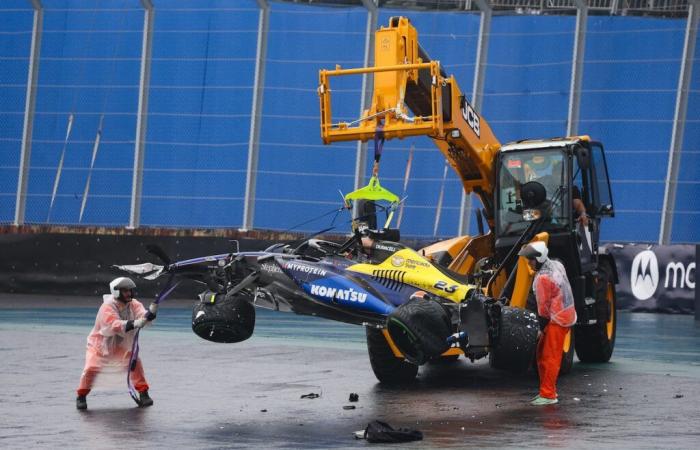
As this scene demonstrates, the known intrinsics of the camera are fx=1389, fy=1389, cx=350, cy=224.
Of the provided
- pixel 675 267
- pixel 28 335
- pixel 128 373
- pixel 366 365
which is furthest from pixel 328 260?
pixel 675 267

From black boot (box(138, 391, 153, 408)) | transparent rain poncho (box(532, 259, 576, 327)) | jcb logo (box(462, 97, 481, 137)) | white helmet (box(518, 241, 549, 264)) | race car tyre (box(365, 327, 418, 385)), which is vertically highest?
jcb logo (box(462, 97, 481, 137))

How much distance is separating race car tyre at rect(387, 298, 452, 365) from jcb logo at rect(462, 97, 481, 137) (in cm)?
401

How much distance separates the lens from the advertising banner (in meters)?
25.5

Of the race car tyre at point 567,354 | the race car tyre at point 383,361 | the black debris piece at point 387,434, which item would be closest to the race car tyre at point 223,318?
the black debris piece at point 387,434

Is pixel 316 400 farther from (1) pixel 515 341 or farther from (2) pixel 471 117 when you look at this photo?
(2) pixel 471 117

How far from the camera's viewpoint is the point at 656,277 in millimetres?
25828

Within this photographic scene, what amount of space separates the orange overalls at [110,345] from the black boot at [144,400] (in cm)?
4

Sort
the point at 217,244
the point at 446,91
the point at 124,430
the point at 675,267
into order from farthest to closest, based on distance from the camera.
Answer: the point at 217,244, the point at 675,267, the point at 446,91, the point at 124,430

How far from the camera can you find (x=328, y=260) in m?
13.4

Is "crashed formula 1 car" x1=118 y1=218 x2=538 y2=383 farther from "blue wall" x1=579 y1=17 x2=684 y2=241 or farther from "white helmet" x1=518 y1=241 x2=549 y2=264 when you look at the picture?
"blue wall" x1=579 y1=17 x2=684 y2=241

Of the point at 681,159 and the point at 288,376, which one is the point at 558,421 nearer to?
the point at 288,376

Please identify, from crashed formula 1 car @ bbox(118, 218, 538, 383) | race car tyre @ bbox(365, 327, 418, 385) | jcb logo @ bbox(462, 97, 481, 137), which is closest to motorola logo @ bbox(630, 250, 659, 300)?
jcb logo @ bbox(462, 97, 481, 137)

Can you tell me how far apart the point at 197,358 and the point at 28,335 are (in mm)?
4190

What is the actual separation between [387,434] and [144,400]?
3379 millimetres
